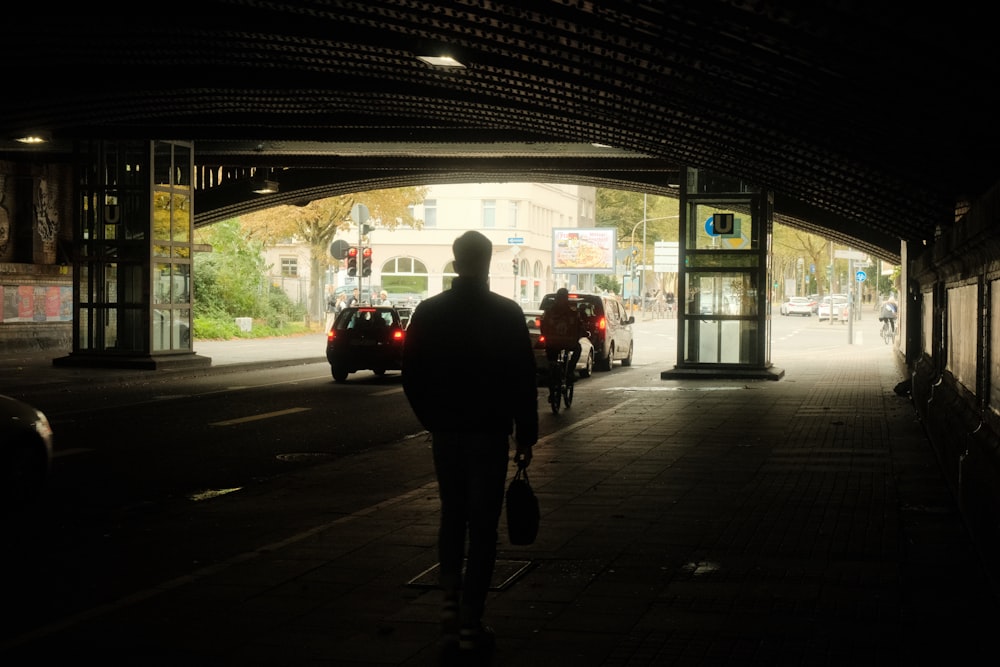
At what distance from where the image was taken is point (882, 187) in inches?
623

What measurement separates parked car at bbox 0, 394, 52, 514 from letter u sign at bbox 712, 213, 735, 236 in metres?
16.8

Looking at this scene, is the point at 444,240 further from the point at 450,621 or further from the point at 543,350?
the point at 450,621

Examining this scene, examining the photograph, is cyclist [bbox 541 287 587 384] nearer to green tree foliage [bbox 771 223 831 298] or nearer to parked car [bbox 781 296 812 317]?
green tree foliage [bbox 771 223 831 298]

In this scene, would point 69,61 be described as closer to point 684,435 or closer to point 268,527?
point 684,435

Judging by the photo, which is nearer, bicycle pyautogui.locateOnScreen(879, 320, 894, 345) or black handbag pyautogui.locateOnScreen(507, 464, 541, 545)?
black handbag pyautogui.locateOnScreen(507, 464, 541, 545)

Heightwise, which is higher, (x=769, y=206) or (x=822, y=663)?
(x=769, y=206)

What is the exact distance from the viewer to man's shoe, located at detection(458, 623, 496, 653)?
5367 mm

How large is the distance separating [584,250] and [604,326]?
152 ft

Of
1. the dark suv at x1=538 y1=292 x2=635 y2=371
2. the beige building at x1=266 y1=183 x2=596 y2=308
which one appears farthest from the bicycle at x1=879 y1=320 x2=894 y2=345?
the beige building at x1=266 y1=183 x2=596 y2=308

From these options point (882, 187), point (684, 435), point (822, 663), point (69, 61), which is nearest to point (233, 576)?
point (822, 663)

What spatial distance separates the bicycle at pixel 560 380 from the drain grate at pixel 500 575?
35.6 ft

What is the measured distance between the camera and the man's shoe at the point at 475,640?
5367mm

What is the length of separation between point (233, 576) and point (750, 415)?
11.2 metres

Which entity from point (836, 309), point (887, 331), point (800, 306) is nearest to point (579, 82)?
point (887, 331)
